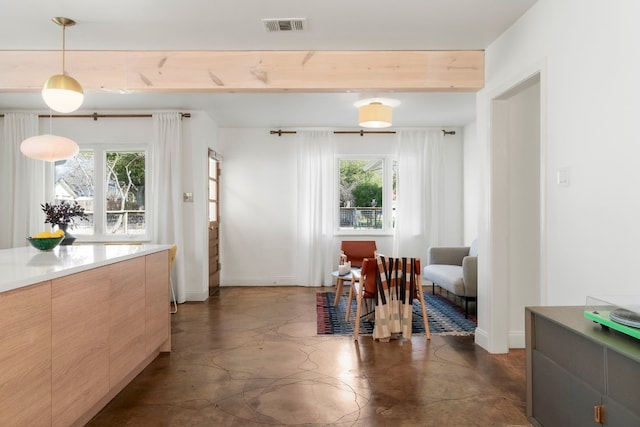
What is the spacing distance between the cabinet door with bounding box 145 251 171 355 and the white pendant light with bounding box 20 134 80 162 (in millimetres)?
1200

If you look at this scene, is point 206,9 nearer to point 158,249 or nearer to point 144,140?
point 158,249

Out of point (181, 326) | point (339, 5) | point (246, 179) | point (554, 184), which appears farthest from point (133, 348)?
point (246, 179)

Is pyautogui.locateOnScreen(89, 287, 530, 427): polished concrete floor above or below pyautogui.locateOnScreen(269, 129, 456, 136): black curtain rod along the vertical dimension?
below

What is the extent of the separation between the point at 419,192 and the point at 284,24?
4226 mm

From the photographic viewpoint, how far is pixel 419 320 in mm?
4707

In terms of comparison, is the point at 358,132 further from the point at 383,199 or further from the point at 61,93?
the point at 61,93

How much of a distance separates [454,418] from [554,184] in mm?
1522

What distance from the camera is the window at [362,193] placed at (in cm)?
707

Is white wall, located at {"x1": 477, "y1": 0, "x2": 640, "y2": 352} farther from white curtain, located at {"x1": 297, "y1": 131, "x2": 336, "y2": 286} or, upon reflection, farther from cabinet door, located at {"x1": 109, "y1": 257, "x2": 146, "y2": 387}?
white curtain, located at {"x1": 297, "y1": 131, "x2": 336, "y2": 286}

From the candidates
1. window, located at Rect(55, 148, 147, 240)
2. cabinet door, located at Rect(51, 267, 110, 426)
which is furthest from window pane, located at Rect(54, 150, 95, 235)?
cabinet door, located at Rect(51, 267, 110, 426)

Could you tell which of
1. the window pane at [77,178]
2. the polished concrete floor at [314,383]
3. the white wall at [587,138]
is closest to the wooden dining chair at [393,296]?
the polished concrete floor at [314,383]

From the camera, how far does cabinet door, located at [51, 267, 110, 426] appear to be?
1909mm

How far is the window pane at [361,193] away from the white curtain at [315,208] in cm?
36

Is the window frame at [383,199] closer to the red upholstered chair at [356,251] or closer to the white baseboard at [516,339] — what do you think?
the red upholstered chair at [356,251]
